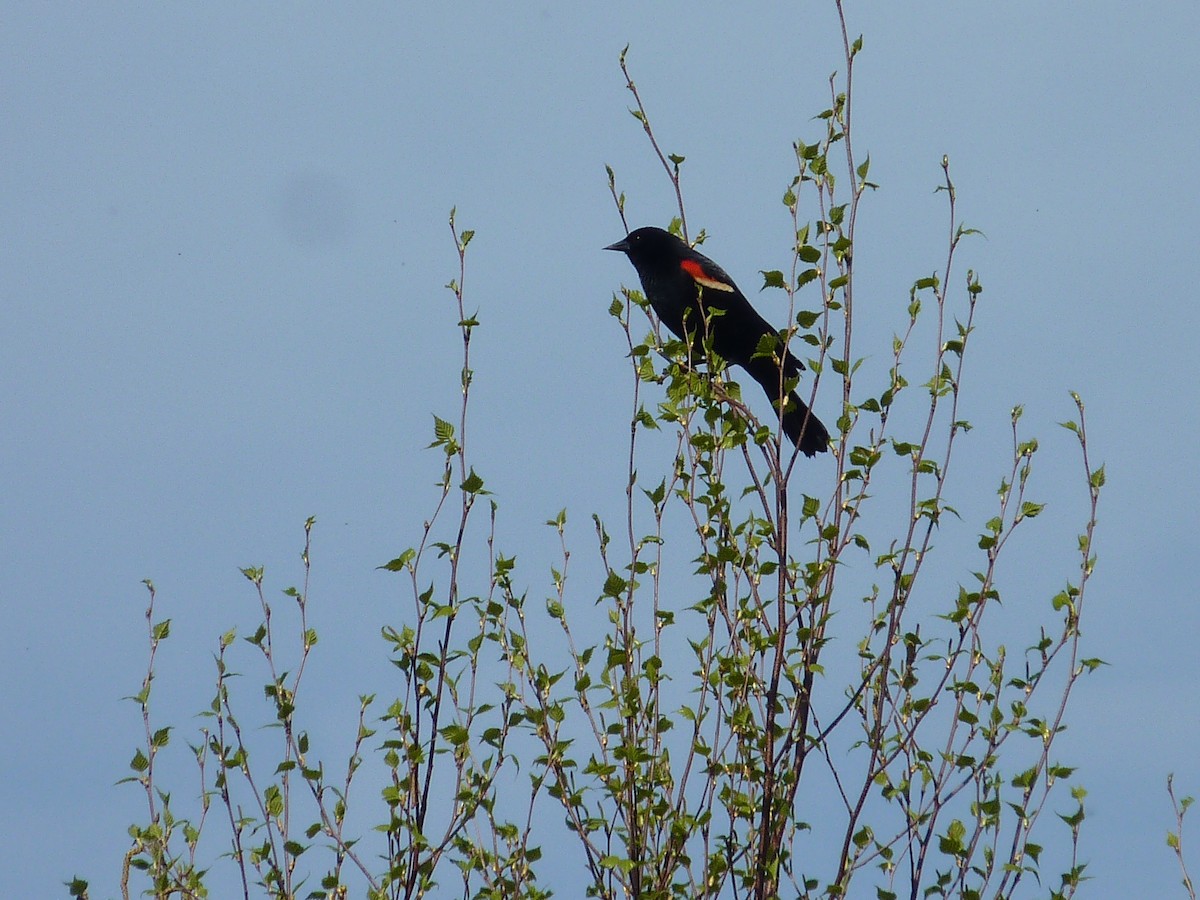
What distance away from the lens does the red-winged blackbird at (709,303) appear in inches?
253

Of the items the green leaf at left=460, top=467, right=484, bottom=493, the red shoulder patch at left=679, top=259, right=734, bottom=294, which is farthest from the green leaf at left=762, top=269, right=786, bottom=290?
the red shoulder patch at left=679, top=259, right=734, bottom=294

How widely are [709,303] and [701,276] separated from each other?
29 centimetres

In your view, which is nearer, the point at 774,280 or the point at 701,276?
the point at 774,280

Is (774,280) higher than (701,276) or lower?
lower

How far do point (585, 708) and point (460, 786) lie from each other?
47 cm

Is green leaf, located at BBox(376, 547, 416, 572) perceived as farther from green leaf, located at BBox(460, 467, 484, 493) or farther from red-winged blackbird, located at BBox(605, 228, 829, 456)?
red-winged blackbird, located at BBox(605, 228, 829, 456)

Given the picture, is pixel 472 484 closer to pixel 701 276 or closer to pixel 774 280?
pixel 774 280

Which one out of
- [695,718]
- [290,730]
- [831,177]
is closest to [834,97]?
[831,177]

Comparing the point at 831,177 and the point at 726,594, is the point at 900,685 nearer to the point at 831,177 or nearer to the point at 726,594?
the point at 726,594

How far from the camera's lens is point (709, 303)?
6.78 meters

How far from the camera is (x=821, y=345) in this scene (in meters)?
4.09

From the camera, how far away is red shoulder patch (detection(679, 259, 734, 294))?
6852 millimetres

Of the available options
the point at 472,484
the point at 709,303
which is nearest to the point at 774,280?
the point at 472,484

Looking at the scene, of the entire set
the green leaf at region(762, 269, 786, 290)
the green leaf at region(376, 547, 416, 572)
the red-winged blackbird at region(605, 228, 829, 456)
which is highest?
the red-winged blackbird at region(605, 228, 829, 456)
